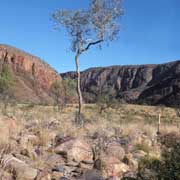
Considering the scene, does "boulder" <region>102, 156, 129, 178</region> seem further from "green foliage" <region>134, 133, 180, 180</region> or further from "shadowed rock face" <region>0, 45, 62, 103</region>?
"shadowed rock face" <region>0, 45, 62, 103</region>

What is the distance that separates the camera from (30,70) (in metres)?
143

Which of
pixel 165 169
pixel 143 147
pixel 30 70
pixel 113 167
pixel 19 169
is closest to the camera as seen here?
pixel 165 169

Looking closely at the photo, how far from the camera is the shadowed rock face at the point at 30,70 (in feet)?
430

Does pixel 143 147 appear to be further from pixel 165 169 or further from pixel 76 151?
pixel 165 169

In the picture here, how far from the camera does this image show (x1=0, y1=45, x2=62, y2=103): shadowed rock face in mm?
131125

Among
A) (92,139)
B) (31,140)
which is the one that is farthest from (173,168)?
(92,139)

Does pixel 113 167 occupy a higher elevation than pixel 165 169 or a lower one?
lower

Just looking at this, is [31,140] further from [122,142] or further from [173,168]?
[173,168]

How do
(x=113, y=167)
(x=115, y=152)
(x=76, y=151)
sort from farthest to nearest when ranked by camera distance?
(x=115, y=152) < (x=76, y=151) < (x=113, y=167)

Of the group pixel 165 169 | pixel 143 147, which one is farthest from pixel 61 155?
pixel 165 169

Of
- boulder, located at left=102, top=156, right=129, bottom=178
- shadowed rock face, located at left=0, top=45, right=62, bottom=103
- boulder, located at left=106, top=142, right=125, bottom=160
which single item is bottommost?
boulder, located at left=102, top=156, right=129, bottom=178

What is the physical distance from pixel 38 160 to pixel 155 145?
520 cm

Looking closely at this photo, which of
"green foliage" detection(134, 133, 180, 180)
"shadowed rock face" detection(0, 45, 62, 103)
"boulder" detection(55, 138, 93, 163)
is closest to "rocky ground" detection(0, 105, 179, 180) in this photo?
"boulder" detection(55, 138, 93, 163)

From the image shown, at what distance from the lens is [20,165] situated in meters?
8.26
